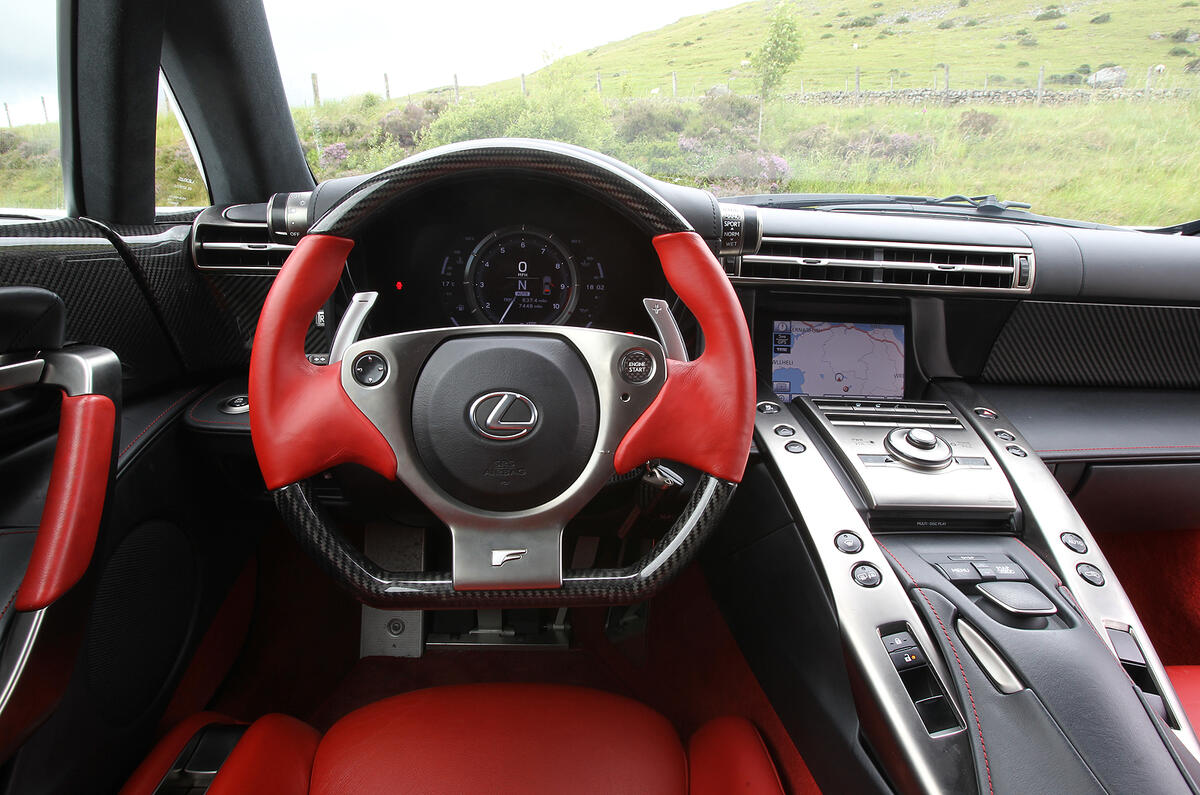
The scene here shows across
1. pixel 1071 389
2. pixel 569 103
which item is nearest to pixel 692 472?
pixel 569 103

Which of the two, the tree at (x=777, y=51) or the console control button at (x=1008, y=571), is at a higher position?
the tree at (x=777, y=51)

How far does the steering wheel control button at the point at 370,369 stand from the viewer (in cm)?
112

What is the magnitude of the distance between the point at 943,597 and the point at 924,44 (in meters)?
1.49

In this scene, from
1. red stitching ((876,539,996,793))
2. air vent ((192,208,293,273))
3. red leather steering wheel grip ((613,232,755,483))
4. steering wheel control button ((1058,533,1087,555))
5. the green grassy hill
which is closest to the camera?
red stitching ((876,539,996,793))

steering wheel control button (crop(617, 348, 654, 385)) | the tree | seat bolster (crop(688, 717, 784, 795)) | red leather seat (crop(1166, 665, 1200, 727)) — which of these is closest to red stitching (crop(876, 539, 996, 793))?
seat bolster (crop(688, 717, 784, 795))

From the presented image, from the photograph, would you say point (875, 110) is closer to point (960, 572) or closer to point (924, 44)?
point (924, 44)

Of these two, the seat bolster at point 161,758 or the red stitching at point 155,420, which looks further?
the red stitching at point 155,420

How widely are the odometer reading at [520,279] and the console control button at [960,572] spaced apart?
896 mm

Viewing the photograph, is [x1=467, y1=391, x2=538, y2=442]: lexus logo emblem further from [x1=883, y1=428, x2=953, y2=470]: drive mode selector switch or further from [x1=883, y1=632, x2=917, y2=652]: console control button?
[x1=883, y1=428, x2=953, y2=470]: drive mode selector switch

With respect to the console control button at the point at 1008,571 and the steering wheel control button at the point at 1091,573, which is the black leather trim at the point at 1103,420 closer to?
the steering wheel control button at the point at 1091,573

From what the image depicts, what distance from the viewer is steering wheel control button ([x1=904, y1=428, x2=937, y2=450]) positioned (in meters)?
1.51

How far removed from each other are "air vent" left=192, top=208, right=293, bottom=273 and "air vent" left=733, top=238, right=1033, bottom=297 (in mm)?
1103

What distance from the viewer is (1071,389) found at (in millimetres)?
1963

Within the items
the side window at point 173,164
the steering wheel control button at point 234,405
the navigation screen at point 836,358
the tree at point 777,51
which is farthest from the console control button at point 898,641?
the side window at point 173,164
